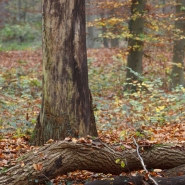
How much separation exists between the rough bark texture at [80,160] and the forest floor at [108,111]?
159 mm

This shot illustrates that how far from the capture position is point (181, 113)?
30.9 feet

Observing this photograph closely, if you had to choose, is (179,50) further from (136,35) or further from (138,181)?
(138,181)

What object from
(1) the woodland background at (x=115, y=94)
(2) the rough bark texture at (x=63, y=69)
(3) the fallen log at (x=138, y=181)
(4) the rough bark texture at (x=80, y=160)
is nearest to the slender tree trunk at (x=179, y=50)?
(1) the woodland background at (x=115, y=94)

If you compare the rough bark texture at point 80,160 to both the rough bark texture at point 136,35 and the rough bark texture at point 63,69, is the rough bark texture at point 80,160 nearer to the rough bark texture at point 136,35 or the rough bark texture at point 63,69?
the rough bark texture at point 63,69

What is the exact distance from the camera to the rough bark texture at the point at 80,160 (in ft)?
13.3

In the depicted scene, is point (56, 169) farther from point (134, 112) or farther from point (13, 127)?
point (134, 112)

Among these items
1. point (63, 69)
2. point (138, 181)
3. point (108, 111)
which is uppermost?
point (63, 69)

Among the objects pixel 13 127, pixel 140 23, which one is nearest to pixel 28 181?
pixel 13 127

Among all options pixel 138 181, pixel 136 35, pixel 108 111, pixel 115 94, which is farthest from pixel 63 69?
pixel 115 94

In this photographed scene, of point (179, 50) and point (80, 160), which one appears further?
point (179, 50)

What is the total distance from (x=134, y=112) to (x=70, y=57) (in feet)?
15.3

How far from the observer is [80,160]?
4.49m

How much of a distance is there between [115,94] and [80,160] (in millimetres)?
9905

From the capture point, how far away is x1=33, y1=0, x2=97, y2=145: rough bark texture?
5461mm
